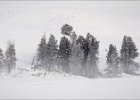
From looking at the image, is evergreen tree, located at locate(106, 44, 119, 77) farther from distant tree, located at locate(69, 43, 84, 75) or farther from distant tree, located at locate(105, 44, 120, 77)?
distant tree, located at locate(69, 43, 84, 75)

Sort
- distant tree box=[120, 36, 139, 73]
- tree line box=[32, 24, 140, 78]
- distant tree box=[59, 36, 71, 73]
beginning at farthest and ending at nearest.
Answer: distant tree box=[120, 36, 139, 73], distant tree box=[59, 36, 71, 73], tree line box=[32, 24, 140, 78]

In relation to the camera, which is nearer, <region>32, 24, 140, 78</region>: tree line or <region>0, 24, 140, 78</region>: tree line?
<region>0, 24, 140, 78</region>: tree line

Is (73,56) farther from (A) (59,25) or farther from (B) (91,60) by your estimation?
(A) (59,25)

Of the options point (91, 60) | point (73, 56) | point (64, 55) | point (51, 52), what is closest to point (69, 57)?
point (64, 55)

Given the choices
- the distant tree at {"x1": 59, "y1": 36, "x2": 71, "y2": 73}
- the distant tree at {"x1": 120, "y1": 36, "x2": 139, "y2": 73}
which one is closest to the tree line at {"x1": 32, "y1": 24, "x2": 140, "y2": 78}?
the distant tree at {"x1": 59, "y1": 36, "x2": 71, "y2": 73}

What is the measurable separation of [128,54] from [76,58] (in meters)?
17.3

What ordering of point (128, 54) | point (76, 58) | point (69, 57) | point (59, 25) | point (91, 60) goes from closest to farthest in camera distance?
1. point (76, 58)
2. point (69, 57)
3. point (91, 60)
4. point (128, 54)
5. point (59, 25)

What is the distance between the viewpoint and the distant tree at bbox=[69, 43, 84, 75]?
55688mm

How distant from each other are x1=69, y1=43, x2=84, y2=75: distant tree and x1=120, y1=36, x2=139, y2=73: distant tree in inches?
578

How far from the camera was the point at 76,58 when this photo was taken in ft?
184

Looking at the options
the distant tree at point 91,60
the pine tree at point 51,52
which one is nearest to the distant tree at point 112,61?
the distant tree at point 91,60
